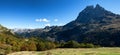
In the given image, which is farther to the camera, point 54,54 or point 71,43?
point 71,43

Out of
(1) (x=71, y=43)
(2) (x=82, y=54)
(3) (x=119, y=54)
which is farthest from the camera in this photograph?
(1) (x=71, y=43)

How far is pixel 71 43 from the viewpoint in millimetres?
151125

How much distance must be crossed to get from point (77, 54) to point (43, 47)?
103532 mm

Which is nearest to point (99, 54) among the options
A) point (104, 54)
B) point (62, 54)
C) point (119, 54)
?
point (104, 54)

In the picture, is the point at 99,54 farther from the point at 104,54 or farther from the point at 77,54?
the point at 77,54

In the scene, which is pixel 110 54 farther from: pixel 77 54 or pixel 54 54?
pixel 54 54

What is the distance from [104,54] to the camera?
169ft

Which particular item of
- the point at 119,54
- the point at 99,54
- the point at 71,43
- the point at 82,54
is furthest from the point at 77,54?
the point at 71,43

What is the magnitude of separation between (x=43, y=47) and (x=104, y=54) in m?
108

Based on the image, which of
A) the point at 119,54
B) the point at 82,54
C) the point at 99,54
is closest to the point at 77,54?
the point at 82,54

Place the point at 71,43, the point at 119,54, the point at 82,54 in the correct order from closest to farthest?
Result: 1. the point at 119,54
2. the point at 82,54
3. the point at 71,43

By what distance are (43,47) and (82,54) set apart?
104 metres

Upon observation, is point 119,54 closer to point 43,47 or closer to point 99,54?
point 99,54

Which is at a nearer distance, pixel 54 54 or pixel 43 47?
pixel 54 54
